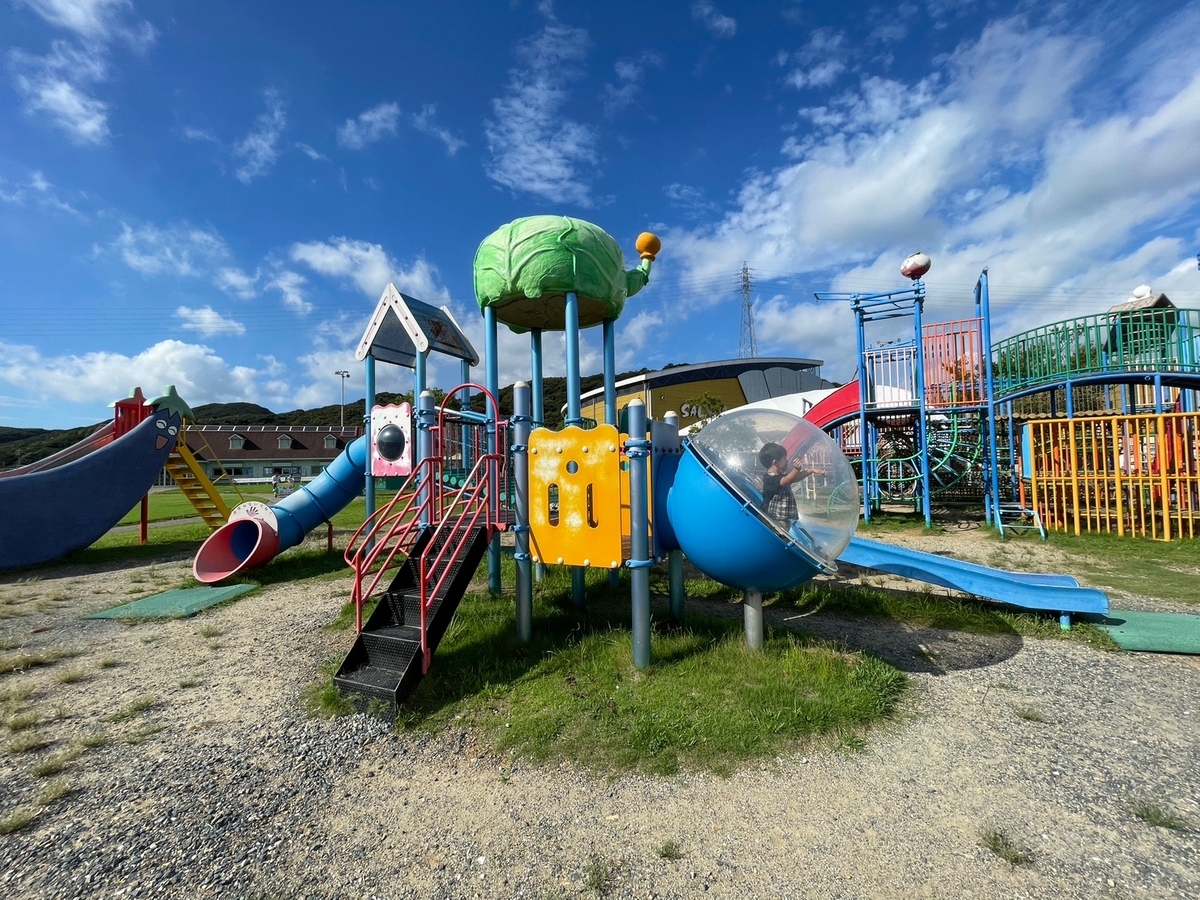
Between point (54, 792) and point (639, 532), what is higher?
point (639, 532)

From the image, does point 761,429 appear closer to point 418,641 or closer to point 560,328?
point 418,641

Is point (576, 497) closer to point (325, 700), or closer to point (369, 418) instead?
point (325, 700)

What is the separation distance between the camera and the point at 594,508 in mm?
5164

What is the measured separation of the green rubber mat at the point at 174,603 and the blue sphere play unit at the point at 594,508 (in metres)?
3.80

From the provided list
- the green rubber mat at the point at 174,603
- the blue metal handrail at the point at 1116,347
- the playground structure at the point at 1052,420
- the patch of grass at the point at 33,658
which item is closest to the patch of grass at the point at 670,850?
the patch of grass at the point at 33,658

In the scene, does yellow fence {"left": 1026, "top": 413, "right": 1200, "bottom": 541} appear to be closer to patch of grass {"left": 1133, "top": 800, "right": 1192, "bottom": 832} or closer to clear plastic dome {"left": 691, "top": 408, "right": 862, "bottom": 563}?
clear plastic dome {"left": 691, "top": 408, "right": 862, "bottom": 563}

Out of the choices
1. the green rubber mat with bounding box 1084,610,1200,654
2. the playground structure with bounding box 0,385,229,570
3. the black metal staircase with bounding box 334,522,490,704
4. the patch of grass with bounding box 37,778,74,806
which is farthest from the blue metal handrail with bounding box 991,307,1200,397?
the playground structure with bounding box 0,385,229,570

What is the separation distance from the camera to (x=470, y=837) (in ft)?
9.84

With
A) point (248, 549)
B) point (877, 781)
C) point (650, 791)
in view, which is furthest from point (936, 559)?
point (248, 549)

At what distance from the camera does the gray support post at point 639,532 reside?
15.9 ft

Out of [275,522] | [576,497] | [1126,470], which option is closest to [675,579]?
[576,497]

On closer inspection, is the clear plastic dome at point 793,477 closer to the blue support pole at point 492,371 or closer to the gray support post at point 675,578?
the gray support post at point 675,578

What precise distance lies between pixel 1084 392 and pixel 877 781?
21.4m

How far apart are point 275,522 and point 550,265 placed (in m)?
7.20
